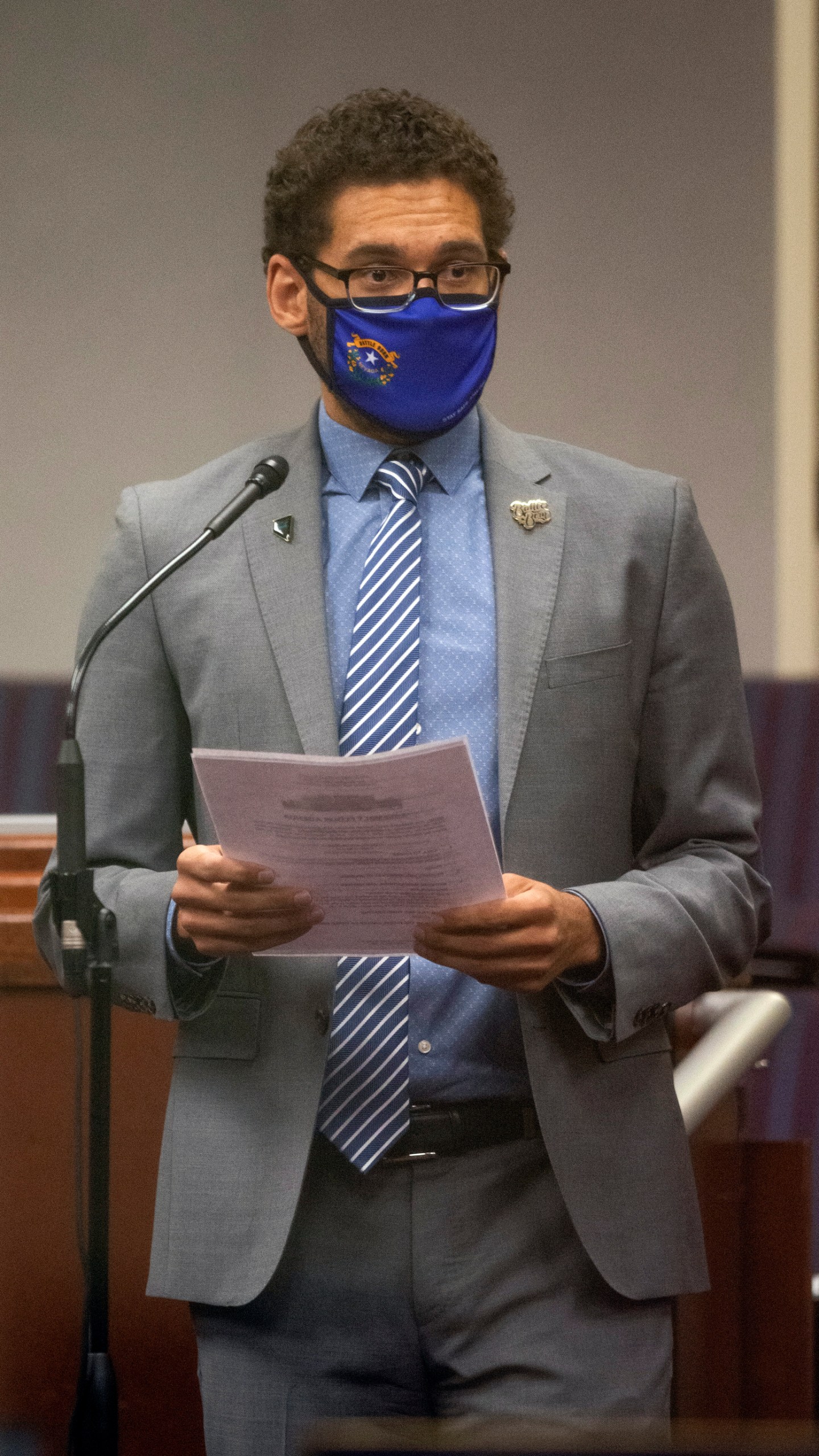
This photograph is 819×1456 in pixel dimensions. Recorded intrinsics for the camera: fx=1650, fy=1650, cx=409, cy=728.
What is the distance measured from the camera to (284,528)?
1.43 metres

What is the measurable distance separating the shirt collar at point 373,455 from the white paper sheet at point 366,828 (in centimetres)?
40

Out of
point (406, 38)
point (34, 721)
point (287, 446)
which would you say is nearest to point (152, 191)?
point (406, 38)

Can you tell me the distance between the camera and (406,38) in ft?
15.3

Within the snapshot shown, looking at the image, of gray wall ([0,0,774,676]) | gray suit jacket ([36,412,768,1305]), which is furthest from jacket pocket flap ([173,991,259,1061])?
gray wall ([0,0,774,676])

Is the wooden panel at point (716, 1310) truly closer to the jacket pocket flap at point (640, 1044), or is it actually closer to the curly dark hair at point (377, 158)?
the jacket pocket flap at point (640, 1044)

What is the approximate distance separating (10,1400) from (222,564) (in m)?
1.17

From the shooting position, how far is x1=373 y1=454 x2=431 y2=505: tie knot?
4.75 ft

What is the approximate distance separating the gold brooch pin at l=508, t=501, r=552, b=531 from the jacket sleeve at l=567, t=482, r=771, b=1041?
0.11 m

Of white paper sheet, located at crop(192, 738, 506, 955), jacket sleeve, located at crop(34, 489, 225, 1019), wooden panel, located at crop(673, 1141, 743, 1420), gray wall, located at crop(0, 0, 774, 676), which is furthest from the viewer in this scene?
gray wall, located at crop(0, 0, 774, 676)

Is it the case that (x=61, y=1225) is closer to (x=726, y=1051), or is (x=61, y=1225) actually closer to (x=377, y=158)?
(x=726, y=1051)

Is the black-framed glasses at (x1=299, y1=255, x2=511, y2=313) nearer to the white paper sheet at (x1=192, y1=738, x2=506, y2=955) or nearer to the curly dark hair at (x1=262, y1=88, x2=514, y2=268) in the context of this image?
the curly dark hair at (x1=262, y1=88, x2=514, y2=268)

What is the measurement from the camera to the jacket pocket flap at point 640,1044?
4.38 feet

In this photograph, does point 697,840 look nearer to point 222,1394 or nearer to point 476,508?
point 476,508

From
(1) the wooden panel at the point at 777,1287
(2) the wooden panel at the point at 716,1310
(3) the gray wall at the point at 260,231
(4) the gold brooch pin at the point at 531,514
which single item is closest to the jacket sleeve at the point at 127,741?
(4) the gold brooch pin at the point at 531,514
